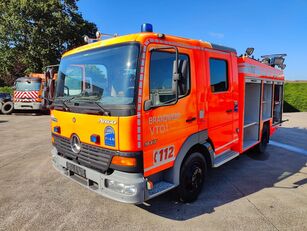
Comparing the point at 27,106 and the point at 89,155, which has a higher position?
the point at 89,155

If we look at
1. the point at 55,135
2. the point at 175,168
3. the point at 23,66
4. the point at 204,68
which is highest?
the point at 23,66

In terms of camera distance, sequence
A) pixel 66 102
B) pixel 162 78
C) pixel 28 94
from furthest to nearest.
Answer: pixel 28 94, pixel 66 102, pixel 162 78

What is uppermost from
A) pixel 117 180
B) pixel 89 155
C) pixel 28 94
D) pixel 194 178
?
pixel 28 94

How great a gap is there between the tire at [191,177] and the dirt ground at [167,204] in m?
0.16

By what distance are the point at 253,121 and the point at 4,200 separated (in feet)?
17.7

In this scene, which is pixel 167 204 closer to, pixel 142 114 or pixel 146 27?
pixel 142 114

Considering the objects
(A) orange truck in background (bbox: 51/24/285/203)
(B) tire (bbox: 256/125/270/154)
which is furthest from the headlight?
(B) tire (bbox: 256/125/270/154)

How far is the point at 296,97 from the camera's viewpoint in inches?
795

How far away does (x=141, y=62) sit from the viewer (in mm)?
2893

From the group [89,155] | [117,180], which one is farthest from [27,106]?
[117,180]

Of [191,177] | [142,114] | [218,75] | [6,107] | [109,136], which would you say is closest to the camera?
[142,114]

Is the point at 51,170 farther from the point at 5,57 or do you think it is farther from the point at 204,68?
the point at 5,57

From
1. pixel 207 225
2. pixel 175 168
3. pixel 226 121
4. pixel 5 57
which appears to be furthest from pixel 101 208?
pixel 5 57

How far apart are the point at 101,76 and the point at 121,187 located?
1432 mm
